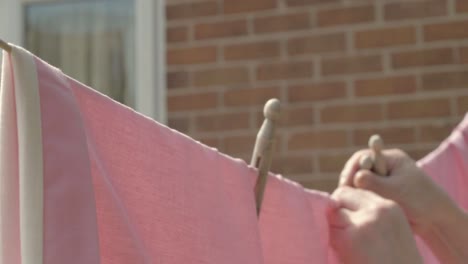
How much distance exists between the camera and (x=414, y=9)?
90.0 inches

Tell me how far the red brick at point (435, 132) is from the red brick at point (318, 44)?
240mm

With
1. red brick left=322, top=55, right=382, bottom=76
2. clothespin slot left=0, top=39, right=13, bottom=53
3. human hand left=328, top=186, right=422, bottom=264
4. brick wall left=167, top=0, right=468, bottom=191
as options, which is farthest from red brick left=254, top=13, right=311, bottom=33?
clothespin slot left=0, top=39, right=13, bottom=53

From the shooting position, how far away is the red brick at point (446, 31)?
226cm

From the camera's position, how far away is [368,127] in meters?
2.28

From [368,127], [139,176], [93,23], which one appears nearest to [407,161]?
[139,176]

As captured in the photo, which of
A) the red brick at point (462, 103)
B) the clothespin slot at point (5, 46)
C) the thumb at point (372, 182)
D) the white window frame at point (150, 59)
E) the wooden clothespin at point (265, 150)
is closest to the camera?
the clothespin slot at point (5, 46)

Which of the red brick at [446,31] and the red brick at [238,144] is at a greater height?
the red brick at [446,31]

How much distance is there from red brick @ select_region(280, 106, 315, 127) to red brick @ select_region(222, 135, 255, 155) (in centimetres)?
6

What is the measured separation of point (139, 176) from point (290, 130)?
140 centimetres

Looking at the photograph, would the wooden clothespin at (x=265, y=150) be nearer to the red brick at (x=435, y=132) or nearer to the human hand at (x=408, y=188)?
the human hand at (x=408, y=188)

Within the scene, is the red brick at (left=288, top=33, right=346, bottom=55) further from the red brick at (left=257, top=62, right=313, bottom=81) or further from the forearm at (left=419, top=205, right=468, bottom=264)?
the forearm at (left=419, top=205, right=468, bottom=264)

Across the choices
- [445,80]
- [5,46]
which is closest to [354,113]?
[445,80]

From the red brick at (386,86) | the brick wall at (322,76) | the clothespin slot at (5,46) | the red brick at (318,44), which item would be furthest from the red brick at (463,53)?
the clothespin slot at (5,46)

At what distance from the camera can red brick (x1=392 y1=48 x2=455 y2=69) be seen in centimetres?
226
